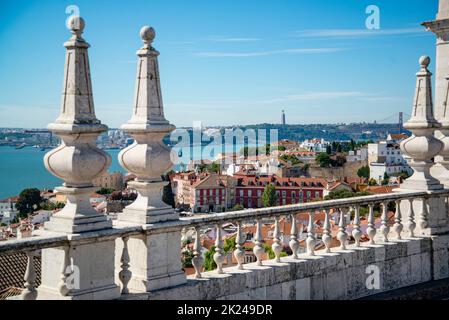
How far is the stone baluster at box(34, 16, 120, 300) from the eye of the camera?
16.3 ft

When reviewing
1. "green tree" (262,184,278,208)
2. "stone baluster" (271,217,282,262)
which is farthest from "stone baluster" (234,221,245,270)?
"green tree" (262,184,278,208)

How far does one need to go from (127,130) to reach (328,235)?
2.77 m

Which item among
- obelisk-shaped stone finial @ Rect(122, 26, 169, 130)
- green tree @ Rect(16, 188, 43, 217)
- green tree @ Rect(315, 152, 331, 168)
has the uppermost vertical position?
obelisk-shaped stone finial @ Rect(122, 26, 169, 130)

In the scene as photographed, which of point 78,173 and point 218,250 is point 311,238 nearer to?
point 218,250

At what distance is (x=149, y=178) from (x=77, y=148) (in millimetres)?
776

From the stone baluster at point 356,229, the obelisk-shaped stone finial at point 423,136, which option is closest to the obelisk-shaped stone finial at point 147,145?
the stone baluster at point 356,229

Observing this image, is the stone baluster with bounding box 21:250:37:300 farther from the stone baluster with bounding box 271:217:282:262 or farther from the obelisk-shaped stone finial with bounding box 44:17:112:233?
the stone baluster with bounding box 271:217:282:262

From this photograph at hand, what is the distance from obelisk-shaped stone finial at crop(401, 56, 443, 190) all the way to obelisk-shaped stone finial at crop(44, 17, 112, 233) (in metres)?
4.76

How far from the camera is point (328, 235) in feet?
23.6

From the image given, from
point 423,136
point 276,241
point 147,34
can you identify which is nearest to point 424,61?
point 423,136

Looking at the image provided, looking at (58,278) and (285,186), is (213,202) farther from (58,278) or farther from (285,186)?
(58,278)

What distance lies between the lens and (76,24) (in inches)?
200
